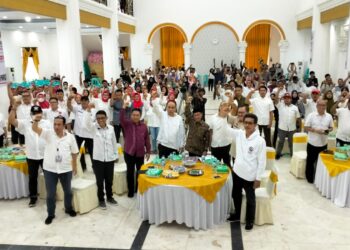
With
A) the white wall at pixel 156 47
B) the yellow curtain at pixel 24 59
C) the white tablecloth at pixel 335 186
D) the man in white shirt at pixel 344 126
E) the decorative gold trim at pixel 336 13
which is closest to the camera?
the white tablecloth at pixel 335 186

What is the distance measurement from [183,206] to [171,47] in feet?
64.6

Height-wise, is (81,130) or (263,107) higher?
(263,107)

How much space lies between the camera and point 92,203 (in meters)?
5.71

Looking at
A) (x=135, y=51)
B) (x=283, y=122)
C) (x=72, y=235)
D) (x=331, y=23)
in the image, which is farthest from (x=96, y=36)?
(x=72, y=235)

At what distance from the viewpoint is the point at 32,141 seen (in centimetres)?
561

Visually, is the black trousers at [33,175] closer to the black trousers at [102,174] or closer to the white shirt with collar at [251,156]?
the black trousers at [102,174]

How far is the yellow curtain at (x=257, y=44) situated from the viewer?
2256cm

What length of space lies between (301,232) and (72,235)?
3.12 meters

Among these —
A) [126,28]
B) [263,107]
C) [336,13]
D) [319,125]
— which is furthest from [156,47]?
[319,125]

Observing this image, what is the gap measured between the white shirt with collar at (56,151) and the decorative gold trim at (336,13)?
34.7 ft

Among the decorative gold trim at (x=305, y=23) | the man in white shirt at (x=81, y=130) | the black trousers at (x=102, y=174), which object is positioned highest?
the decorative gold trim at (x=305, y=23)

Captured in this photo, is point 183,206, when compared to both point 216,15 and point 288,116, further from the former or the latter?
point 216,15

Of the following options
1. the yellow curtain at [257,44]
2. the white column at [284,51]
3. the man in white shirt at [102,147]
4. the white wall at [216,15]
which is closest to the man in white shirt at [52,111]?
the man in white shirt at [102,147]

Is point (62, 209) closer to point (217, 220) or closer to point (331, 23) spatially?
point (217, 220)
